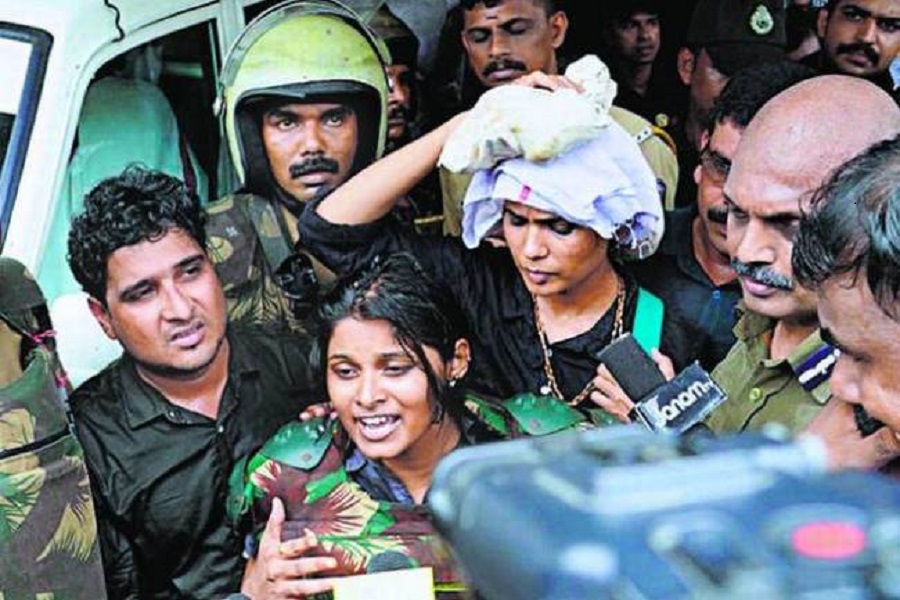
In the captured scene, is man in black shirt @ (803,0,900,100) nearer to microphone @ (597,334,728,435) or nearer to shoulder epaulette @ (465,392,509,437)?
shoulder epaulette @ (465,392,509,437)

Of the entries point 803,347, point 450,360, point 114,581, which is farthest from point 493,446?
point 114,581

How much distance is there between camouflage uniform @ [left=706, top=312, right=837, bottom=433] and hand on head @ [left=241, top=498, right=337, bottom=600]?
76 cm

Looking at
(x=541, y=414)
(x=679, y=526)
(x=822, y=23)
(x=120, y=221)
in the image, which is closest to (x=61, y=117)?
(x=120, y=221)

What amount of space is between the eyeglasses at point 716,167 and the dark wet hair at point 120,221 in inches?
44.6

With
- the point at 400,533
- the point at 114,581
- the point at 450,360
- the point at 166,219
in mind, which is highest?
the point at 166,219

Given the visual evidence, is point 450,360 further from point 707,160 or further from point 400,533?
point 707,160

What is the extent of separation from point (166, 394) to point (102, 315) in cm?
23

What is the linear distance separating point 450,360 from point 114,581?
0.81 m

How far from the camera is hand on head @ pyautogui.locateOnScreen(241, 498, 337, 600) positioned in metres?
2.56

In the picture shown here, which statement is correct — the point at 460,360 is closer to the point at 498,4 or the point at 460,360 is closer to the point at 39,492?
the point at 39,492

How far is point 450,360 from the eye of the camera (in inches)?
114

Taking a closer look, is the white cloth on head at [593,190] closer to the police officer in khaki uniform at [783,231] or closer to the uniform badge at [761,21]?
the police officer in khaki uniform at [783,231]

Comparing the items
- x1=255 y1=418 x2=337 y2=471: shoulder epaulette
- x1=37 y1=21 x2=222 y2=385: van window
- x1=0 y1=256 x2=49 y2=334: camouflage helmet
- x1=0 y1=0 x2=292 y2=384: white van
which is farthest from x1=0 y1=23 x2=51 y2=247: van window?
x1=255 y1=418 x2=337 y2=471: shoulder epaulette

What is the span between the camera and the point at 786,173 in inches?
103
